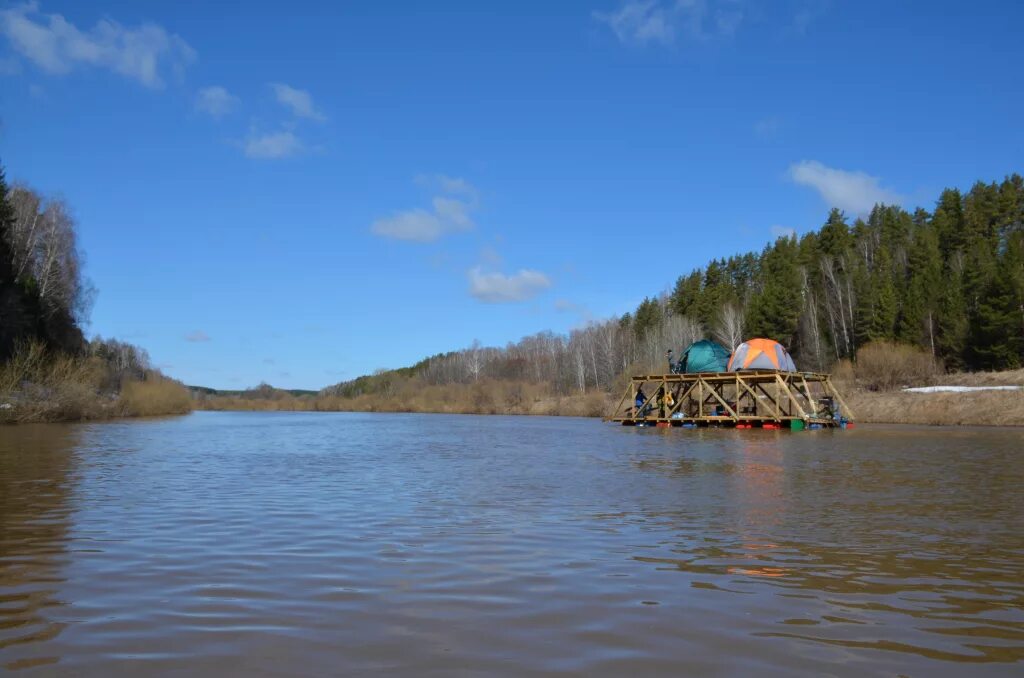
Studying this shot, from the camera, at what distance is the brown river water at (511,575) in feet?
15.1

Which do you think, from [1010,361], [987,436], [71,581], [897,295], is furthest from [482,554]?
[897,295]

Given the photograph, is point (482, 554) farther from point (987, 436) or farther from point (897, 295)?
point (897, 295)

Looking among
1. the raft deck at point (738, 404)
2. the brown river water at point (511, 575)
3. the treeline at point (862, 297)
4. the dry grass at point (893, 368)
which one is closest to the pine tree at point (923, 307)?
the treeline at point (862, 297)

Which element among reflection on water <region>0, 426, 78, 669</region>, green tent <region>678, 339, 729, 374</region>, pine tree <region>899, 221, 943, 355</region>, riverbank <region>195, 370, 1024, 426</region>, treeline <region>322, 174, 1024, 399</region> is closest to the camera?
reflection on water <region>0, 426, 78, 669</region>

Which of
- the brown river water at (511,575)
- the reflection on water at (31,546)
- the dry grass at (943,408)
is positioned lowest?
the brown river water at (511,575)

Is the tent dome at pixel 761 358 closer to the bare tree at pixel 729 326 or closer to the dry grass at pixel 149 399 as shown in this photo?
the bare tree at pixel 729 326

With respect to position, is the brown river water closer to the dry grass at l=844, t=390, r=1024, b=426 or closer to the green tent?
the green tent

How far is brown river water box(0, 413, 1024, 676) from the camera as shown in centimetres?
461

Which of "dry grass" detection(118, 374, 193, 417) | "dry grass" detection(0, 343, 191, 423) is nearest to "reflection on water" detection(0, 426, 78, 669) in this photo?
"dry grass" detection(0, 343, 191, 423)

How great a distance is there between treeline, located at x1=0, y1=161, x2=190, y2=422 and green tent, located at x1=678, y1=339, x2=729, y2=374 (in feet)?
121

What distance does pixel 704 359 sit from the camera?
4447 cm

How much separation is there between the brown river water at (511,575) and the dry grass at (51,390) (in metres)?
28.0

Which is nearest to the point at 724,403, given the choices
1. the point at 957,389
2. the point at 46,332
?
the point at 957,389

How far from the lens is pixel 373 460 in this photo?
2114 cm
